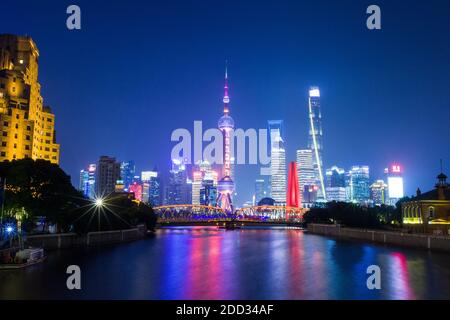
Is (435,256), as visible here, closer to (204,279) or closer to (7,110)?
(204,279)

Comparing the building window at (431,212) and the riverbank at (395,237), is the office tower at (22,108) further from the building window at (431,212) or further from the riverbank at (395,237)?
the building window at (431,212)

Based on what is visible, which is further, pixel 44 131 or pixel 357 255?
pixel 44 131

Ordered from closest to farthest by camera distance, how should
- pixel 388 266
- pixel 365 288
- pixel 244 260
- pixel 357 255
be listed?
pixel 365 288
pixel 388 266
pixel 244 260
pixel 357 255

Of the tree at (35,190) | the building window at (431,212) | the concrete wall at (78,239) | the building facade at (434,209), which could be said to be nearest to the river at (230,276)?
the concrete wall at (78,239)

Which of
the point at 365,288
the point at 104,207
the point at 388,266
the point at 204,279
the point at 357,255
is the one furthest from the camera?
the point at 104,207

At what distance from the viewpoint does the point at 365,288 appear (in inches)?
1572

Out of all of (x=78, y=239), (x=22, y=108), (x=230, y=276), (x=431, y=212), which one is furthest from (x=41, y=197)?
(x=431, y=212)

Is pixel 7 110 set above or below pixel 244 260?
above

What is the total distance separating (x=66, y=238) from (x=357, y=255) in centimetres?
4329

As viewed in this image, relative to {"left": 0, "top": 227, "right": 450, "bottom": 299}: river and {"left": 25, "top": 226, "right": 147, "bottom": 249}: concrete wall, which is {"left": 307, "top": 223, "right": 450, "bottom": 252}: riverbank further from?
{"left": 25, "top": 226, "right": 147, "bottom": 249}: concrete wall

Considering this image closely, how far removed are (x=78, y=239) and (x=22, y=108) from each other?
166ft

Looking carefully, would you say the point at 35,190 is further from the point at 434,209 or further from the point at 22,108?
the point at 434,209
